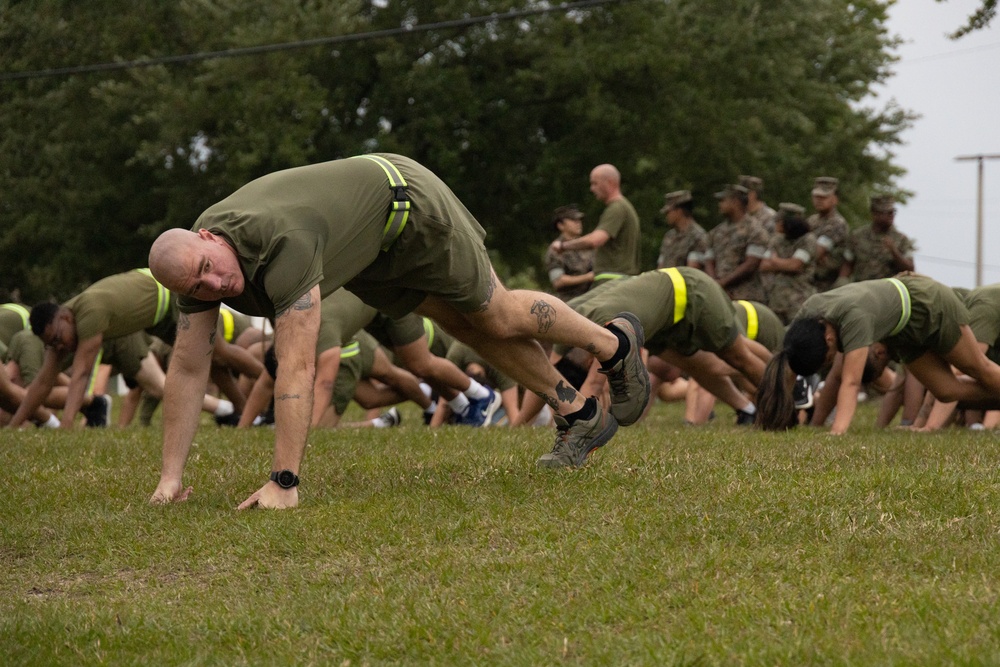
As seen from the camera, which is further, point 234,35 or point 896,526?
point 234,35

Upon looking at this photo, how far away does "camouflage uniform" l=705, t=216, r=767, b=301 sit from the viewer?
14.5m

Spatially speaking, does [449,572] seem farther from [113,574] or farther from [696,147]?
[696,147]

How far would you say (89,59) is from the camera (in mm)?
28219

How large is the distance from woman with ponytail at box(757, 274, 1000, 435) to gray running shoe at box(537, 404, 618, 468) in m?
2.79

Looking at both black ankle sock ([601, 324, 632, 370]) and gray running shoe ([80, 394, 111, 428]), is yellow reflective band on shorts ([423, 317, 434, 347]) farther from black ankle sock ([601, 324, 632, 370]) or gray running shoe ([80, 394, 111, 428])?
black ankle sock ([601, 324, 632, 370])

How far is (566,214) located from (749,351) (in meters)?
3.83

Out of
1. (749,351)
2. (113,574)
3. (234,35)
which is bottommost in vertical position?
(234,35)

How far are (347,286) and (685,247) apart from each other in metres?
8.69

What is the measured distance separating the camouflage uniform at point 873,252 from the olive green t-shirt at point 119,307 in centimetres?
711

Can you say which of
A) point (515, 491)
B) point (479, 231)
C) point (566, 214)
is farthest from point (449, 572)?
point (566, 214)

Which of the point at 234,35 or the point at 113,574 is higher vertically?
the point at 113,574

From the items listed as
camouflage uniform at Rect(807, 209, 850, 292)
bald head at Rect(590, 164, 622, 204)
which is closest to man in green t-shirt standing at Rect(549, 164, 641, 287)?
bald head at Rect(590, 164, 622, 204)

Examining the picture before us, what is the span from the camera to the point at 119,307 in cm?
1228

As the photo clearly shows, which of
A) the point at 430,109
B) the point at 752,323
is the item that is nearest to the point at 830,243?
the point at 752,323
